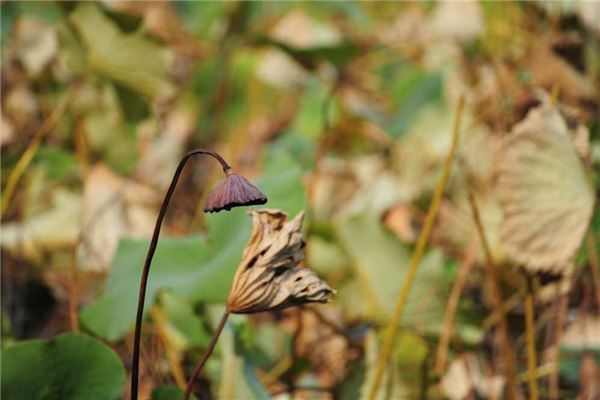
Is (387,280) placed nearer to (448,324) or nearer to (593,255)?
(448,324)

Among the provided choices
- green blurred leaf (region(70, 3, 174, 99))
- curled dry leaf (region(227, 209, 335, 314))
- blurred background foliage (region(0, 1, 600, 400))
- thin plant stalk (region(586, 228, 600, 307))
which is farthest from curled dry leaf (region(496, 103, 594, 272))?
green blurred leaf (region(70, 3, 174, 99))

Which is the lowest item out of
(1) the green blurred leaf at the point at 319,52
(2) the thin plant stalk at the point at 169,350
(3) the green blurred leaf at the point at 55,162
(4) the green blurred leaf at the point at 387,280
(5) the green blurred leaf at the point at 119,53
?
(2) the thin plant stalk at the point at 169,350

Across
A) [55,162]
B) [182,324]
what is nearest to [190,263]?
[182,324]

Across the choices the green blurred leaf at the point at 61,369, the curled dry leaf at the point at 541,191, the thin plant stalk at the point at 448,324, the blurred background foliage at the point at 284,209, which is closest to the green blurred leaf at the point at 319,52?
the blurred background foliage at the point at 284,209

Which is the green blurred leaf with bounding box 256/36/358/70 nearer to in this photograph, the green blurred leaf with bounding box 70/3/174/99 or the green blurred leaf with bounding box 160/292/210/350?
the green blurred leaf with bounding box 70/3/174/99

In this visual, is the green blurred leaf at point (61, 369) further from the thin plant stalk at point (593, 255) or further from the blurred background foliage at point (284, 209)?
the thin plant stalk at point (593, 255)
